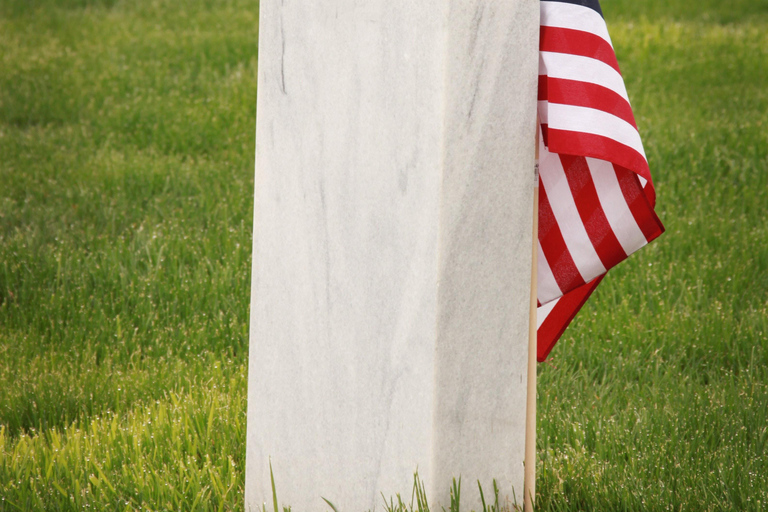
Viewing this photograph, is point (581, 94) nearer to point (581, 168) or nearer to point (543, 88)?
point (543, 88)

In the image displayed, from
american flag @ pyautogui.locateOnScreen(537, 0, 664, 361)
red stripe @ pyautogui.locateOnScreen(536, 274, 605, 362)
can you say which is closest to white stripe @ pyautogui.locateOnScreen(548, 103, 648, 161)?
american flag @ pyautogui.locateOnScreen(537, 0, 664, 361)

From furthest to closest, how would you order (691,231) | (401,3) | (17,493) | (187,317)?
(691,231), (187,317), (17,493), (401,3)

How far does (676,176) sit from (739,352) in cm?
253

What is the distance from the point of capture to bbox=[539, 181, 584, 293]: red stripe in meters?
2.68

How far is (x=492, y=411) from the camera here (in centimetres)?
245

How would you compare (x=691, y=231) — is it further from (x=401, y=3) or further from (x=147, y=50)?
(x=147, y=50)

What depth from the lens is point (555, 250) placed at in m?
2.70

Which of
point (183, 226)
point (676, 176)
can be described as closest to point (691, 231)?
point (676, 176)

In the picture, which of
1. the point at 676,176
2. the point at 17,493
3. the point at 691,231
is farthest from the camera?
the point at 676,176

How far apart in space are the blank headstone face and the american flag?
0.10 m

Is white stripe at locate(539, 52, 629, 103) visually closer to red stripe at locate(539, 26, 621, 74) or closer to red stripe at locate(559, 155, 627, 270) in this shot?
red stripe at locate(539, 26, 621, 74)

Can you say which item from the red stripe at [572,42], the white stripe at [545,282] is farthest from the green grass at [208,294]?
the red stripe at [572,42]

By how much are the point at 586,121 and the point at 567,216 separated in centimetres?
38

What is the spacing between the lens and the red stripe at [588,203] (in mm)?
2604
